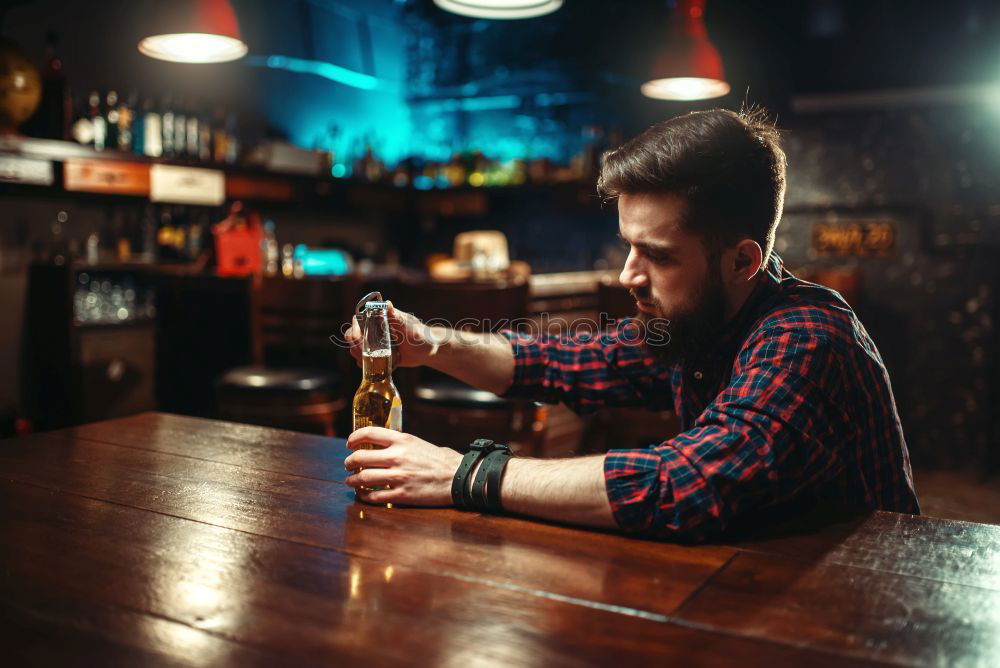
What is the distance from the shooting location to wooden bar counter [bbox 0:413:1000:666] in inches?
29.8

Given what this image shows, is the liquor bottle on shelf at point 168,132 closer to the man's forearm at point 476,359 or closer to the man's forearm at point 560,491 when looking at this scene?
the man's forearm at point 476,359

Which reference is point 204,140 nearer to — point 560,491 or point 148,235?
point 148,235

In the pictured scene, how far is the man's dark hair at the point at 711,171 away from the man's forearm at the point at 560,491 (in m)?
0.45

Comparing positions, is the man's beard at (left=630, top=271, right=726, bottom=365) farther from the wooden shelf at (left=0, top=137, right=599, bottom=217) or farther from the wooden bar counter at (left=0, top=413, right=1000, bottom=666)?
the wooden shelf at (left=0, top=137, right=599, bottom=217)

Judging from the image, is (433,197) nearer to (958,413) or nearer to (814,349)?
(958,413)

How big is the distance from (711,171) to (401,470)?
2.18 feet

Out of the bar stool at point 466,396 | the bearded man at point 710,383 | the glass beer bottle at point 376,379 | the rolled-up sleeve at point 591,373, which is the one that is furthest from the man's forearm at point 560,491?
the bar stool at point 466,396

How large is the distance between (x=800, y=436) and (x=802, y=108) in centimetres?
447

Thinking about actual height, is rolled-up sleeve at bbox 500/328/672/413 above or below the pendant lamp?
below

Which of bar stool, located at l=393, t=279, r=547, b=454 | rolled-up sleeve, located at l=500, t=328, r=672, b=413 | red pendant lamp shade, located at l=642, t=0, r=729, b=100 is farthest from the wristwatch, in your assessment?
red pendant lamp shade, located at l=642, t=0, r=729, b=100

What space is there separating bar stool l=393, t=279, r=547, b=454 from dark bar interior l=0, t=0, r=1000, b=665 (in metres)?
0.02

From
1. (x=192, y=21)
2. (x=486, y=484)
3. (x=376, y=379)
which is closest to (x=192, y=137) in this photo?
(x=192, y=21)

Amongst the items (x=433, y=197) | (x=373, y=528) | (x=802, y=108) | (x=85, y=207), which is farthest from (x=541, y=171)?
(x=373, y=528)

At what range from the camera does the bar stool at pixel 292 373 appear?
2.98 m
